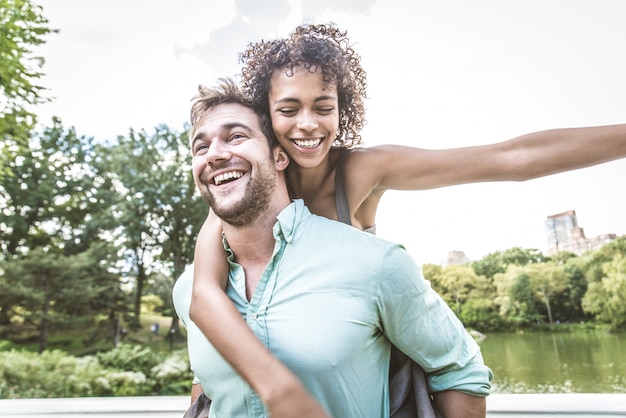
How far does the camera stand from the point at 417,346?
3.48 ft

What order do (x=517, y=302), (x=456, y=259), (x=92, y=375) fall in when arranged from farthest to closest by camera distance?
(x=456, y=259)
(x=517, y=302)
(x=92, y=375)

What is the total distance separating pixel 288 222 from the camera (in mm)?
1204

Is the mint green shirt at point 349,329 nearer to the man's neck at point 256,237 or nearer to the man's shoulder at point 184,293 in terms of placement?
the man's neck at point 256,237

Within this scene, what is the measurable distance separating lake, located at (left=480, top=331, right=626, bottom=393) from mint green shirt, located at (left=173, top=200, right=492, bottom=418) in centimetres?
656

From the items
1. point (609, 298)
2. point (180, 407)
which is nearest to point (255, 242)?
point (180, 407)

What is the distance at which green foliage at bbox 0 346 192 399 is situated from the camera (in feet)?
24.3

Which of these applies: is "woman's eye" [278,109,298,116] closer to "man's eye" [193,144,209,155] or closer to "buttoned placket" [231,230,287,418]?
"man's eye" [193,144,209,155]

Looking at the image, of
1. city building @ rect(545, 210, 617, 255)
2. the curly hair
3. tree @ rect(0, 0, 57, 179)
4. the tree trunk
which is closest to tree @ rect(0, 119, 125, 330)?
the tree trunk

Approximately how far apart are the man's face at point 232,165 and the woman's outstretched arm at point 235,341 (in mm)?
141

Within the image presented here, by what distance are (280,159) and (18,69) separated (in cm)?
636

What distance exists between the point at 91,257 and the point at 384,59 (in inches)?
331

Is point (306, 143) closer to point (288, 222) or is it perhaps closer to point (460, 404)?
point (288, 222)

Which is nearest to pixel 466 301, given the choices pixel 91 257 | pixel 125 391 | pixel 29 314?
pixel 125 391

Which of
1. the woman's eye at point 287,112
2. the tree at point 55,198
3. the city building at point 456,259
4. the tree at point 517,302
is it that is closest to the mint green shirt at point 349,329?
the woman's eye at point 287,112
